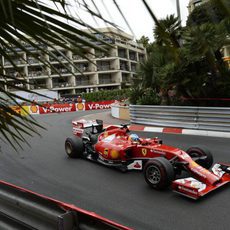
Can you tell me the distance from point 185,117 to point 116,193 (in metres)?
6.71

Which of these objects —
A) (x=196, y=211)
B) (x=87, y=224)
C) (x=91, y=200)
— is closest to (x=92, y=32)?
(x=87, y=224)

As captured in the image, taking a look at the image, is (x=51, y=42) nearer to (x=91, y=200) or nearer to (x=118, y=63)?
(x=118, y=63)

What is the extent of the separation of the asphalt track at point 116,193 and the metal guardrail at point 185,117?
196 cm

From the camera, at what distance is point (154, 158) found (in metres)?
5.25

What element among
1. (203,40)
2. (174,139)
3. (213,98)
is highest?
(203,40)

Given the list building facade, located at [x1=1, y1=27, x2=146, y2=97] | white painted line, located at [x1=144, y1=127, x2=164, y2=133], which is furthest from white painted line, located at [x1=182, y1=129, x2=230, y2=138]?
building facade, located at [x1=1, y1=27, x2=146, y2=97]

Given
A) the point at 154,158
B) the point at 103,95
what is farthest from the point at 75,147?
the point at 103,95

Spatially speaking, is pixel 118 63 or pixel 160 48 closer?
pixel 160 48

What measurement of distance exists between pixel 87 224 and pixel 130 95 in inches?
529

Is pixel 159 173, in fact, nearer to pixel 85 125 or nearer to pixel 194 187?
pixel 194 187

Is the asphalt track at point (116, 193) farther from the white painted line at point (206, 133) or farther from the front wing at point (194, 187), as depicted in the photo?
the white painted line at point (206, 133)

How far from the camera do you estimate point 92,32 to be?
85 centimetres

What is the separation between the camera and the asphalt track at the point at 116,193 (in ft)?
13.4

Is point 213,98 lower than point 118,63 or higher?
lower
